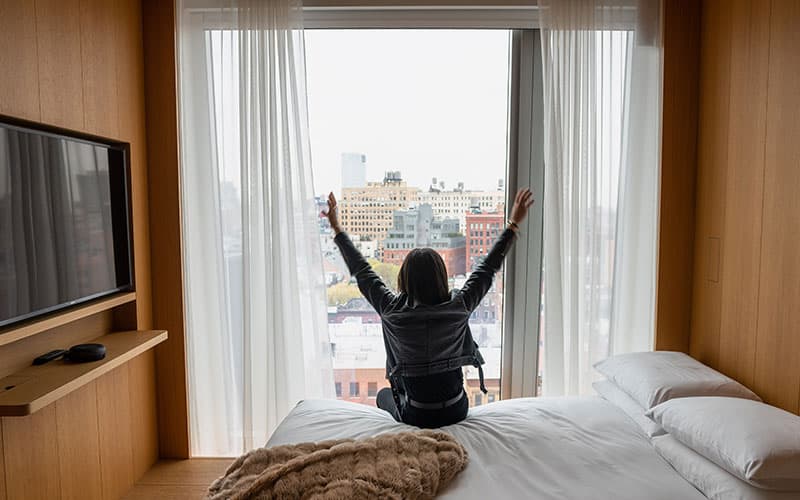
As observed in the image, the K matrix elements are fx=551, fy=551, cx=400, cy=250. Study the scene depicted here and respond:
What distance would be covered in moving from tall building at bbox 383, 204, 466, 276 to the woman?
0.75 m

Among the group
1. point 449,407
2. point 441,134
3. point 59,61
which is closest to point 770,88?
point 441,134

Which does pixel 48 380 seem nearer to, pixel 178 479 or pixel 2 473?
pixel 2 473

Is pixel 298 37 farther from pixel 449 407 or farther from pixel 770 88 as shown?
pixel 770 88

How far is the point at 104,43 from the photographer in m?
2.57

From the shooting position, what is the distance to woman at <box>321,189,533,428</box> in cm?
234

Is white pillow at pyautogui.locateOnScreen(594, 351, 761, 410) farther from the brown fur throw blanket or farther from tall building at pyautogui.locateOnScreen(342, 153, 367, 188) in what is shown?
tall building at pyautogui.locateOnScreen(342, 153, 367, 188)

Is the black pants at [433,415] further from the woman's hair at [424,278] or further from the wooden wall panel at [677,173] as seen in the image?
the wooden wall panel at [677,173]

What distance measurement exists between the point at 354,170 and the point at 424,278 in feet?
3.58

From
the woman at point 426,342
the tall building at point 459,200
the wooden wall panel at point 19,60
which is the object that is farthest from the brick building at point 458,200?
the wooden wall panel at point 19,60

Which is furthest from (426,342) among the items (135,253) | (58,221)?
(135,253)

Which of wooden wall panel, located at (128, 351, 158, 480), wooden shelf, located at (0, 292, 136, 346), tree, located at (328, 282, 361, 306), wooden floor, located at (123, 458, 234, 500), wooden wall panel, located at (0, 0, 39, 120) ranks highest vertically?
wooden wall panel, located at (0, 0, 39, 120)

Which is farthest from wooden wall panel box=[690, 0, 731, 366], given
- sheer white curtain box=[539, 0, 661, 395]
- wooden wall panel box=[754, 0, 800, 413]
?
wooden wall panel box=[754, 0, 800, 413]

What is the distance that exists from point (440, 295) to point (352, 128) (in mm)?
1284

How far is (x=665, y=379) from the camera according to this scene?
2.29 m
